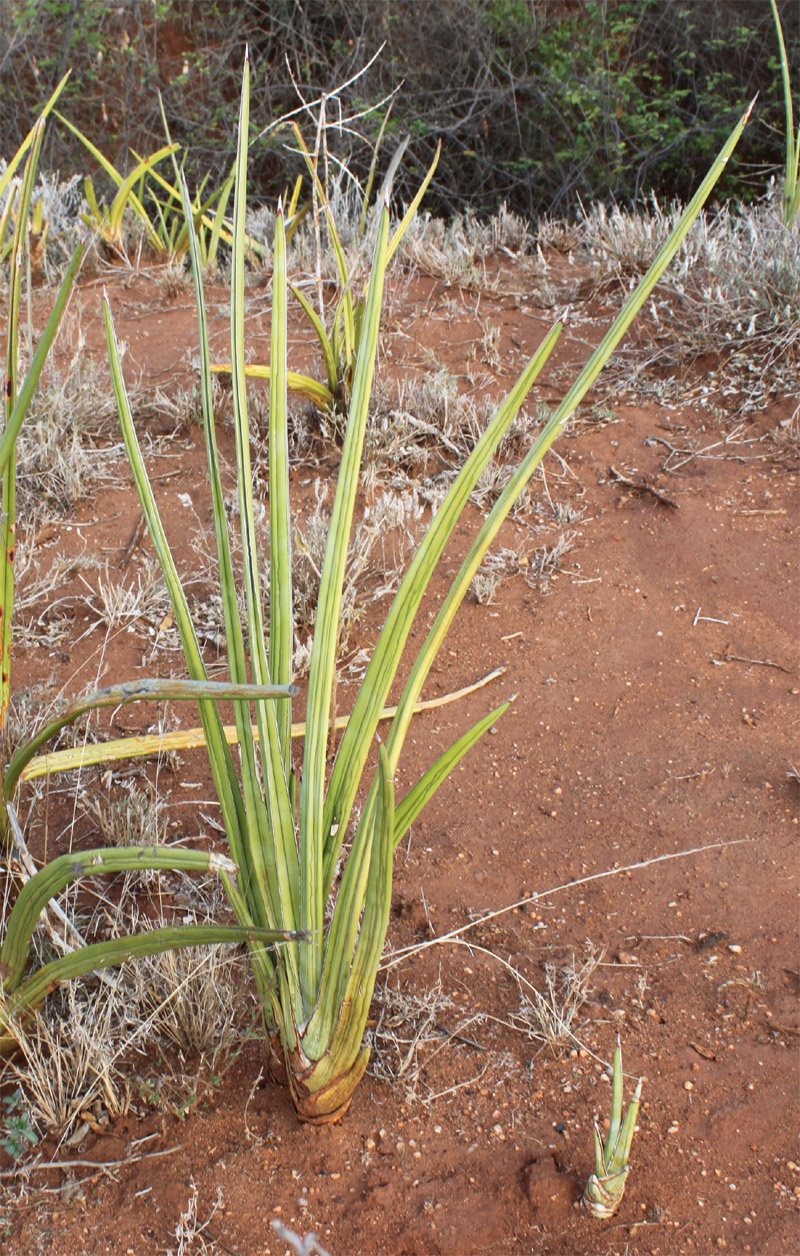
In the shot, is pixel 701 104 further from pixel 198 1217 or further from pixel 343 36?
pixel 198 1217

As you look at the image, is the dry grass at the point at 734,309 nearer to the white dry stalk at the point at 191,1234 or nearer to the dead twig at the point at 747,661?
the dead twig at the point at 747,661

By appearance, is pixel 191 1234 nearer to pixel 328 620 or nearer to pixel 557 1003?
pixel 557 1003

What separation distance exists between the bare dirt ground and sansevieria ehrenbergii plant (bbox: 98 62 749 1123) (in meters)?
0.18

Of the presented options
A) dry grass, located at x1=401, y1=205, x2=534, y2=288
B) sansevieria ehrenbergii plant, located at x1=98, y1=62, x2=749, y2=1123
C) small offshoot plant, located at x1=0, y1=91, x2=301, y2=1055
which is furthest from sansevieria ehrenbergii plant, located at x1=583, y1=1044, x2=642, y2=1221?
dry grass, located at x1=401, y1=205, x2=534, y2=288

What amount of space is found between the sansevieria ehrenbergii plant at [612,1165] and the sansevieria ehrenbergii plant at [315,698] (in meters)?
0.29

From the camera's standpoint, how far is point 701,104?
614 cm

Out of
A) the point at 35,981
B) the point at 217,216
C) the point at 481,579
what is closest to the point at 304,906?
the point at 35,981

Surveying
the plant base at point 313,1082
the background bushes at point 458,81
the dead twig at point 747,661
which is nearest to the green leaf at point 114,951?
the plant base at point 313,1082

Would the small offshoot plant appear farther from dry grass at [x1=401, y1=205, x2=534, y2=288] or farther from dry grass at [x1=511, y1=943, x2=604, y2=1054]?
dry grass at [x1=401, y1=205, x2=534, y2=288]

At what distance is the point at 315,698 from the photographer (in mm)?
990

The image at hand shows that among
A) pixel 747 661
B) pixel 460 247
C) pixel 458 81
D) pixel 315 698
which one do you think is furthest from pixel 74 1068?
pixel 458 81

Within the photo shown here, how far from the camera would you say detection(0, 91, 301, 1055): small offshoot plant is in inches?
31.9

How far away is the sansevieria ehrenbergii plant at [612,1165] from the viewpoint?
3.06 ft

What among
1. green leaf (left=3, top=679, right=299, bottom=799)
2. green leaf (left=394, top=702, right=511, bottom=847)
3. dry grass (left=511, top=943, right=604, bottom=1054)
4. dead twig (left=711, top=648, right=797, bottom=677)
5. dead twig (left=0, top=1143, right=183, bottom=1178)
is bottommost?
dead twig (left=0, top=1143, right=183, bottom=1178)
